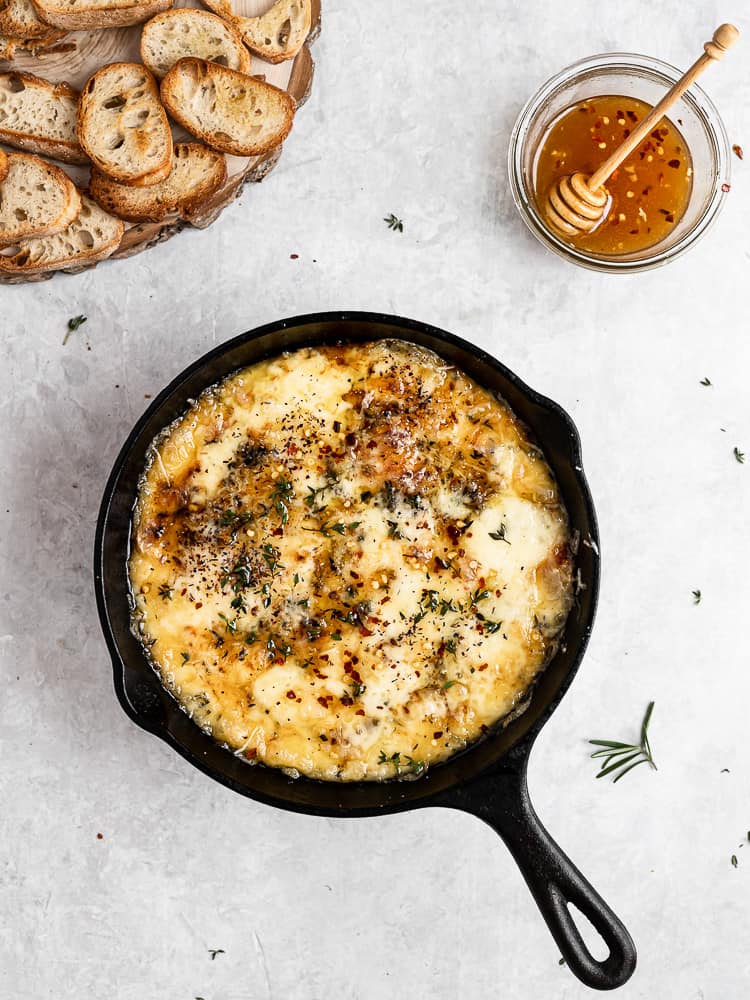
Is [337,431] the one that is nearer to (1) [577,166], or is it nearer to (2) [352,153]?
(2) [352,153]

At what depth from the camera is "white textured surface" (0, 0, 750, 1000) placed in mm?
2754

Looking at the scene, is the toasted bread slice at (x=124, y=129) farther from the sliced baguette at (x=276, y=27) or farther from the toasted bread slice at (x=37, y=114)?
the sliced baguette at (x=276, y=27)

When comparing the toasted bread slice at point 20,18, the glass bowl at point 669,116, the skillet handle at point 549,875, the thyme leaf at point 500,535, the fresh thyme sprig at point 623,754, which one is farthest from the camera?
the fresh thyme sprig at point 623,754

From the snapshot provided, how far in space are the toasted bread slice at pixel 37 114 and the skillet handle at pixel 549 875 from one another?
81.8 inches

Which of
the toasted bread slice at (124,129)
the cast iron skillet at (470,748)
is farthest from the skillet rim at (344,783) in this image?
the toasted bread slice at (124,129)

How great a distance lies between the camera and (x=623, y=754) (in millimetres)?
2877

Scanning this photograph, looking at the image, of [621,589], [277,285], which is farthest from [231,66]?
[621,589]

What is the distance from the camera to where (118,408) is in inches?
108

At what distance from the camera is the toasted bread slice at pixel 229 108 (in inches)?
101

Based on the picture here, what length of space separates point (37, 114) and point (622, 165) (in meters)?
1.67

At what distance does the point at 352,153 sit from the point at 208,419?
0.96 metres

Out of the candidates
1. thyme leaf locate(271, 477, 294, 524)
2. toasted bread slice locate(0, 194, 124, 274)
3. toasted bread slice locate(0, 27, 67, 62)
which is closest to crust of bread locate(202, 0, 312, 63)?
toasted bread slice locate(0, 27, 67, 62)

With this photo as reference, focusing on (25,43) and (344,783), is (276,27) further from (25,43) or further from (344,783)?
(344,783)

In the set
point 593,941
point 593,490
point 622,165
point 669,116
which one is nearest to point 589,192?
point 622,165
